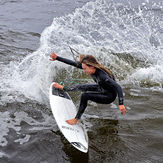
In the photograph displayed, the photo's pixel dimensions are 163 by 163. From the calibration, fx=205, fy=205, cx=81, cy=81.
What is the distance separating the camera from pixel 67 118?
14.8 ft

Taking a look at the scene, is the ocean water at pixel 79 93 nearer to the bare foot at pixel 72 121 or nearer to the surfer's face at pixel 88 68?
the bare foot at pixel 72 121

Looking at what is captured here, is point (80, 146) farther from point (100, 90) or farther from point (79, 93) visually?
point (79, 93)

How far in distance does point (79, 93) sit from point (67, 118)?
5.66 feet

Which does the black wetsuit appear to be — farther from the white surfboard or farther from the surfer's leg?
the white surfboard

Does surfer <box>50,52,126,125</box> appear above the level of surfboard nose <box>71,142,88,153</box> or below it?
above

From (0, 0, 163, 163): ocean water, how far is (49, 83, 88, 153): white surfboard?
0.21 meters

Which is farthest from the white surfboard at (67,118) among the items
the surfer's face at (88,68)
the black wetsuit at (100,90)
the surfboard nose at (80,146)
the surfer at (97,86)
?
the surfer's face at (88,68)

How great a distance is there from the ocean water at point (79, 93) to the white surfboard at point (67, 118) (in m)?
0.21

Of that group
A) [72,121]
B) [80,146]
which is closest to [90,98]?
[72,121]

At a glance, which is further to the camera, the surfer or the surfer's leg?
the surfer's leg

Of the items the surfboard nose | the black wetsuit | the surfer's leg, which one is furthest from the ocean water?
→ the black wetsuit

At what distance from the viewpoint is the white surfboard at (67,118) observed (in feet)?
12.6

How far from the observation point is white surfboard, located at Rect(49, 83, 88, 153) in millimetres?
3828

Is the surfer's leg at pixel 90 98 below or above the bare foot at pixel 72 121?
above
